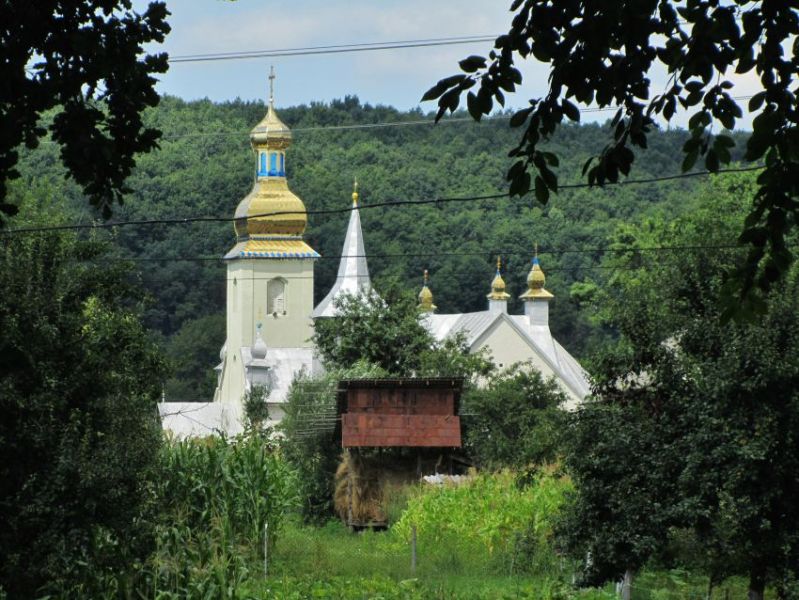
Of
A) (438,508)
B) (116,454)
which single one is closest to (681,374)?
(116,454)

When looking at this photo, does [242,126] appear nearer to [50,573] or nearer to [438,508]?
[438,508]

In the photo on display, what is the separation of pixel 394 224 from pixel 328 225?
25.2ft

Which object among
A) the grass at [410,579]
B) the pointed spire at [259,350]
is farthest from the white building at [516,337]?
the grass at [410,579]

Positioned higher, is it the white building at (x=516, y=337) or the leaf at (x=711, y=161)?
the white building at (x=516, y=337)

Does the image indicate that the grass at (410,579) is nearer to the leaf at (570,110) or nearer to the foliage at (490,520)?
the foliage at (490,520)

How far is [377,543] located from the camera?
30.0 meters

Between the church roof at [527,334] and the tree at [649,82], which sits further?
the church roof at [527,334]

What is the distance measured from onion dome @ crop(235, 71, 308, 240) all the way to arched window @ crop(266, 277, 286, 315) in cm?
275

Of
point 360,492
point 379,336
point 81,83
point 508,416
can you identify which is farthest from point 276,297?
point 81,83

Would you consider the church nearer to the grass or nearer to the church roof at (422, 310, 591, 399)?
the church roof at (422, 310, 591, 399)

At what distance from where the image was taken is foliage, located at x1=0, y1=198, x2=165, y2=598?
17297mm

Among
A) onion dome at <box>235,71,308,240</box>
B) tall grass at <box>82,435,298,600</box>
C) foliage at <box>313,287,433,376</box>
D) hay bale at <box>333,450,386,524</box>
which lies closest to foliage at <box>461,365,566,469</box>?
foliage at <box>313,287,433,376</box>

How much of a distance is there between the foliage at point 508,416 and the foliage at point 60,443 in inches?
601

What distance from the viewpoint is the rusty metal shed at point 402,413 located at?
34.5m
